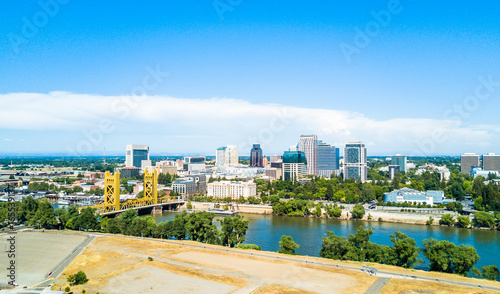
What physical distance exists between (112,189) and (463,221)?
75.4ft

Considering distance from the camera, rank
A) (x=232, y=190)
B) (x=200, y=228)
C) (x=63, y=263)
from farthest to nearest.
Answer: (x=232, y=190) < (x=200, y=228) < (x=63, y=263)

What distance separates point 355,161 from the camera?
167 ft

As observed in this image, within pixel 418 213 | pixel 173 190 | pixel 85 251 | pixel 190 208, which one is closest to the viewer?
pixel 85 251

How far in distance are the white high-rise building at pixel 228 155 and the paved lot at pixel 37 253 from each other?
2512 inches

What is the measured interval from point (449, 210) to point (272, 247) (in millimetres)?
16173

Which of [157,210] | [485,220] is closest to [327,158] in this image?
[157,210]

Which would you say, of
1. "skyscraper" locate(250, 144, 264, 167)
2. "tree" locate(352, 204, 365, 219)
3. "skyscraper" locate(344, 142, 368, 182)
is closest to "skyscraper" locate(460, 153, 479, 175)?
"skyscraper" locate(344, 142, 368, 182)

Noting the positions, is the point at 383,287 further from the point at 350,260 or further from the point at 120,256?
the point at 120,256

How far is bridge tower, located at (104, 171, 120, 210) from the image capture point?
26.0 meters

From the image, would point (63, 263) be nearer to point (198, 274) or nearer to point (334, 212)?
point (198, 274)

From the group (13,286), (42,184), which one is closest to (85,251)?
(13,286)

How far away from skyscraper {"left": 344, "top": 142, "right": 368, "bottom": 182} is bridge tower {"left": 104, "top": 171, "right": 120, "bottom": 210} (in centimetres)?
3361

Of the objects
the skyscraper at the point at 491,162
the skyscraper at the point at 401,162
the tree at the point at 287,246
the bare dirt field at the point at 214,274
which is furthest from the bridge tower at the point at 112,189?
the skyscraper at the point at 491,162

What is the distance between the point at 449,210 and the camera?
2647 centimetres
